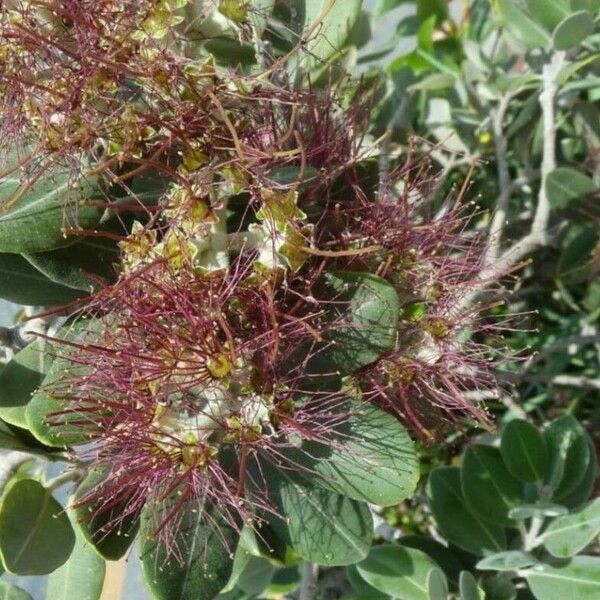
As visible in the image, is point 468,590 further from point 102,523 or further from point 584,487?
point 102,523

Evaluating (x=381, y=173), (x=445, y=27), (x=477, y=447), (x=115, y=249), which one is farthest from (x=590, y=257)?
(x=115, y=249)

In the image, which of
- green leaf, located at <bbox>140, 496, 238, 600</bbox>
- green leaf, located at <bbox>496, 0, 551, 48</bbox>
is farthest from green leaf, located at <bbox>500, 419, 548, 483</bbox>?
green leaf, located at <bbox>496, 0, 551, 48</bbox>

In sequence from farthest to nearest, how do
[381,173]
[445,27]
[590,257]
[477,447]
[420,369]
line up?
1. [445,27]
2. [590,257]
3. [477,447]
4. [381,173]
5. [420,369]

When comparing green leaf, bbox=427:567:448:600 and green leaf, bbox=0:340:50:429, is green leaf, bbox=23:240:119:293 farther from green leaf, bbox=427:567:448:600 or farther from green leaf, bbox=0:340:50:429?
green leaf, bbox=427:567:448:600

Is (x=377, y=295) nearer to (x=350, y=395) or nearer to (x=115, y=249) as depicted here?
(x=350, y=395)

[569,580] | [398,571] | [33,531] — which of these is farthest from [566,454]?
[33,531]

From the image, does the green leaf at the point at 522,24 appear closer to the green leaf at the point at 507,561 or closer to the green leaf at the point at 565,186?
the green leaf at the point at 565,186
